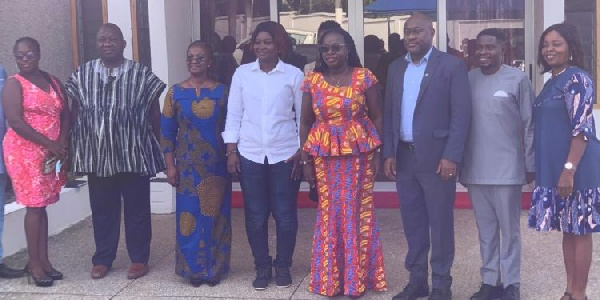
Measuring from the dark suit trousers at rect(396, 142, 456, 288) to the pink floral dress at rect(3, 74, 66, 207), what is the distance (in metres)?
2.39

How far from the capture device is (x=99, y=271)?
5.48m

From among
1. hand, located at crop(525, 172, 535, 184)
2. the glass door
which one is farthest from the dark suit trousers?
the glass door

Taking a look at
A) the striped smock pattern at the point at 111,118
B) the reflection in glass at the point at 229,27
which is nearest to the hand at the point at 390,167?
the striped smock pattern at the point at 111,118

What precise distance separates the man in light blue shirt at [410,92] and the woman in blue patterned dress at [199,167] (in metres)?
1.23

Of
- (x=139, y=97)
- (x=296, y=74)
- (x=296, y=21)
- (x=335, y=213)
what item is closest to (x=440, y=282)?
(x=335, y=213)

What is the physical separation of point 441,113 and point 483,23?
10.3 ft

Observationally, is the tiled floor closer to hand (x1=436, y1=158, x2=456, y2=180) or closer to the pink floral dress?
the pink floral dress

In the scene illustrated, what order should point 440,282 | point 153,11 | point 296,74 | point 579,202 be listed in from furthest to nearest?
point 153,11, point 296,74, point 440,282, point 579,202

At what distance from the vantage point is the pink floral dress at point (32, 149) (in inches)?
203

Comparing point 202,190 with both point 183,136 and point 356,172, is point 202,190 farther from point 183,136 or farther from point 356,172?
point 356,172

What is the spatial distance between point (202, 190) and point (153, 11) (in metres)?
2.82

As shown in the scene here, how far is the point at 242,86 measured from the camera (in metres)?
4.95

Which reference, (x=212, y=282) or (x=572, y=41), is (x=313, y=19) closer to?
(x=212, y=282)

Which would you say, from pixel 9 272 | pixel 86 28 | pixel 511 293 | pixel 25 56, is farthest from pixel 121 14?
pixel 511 293
